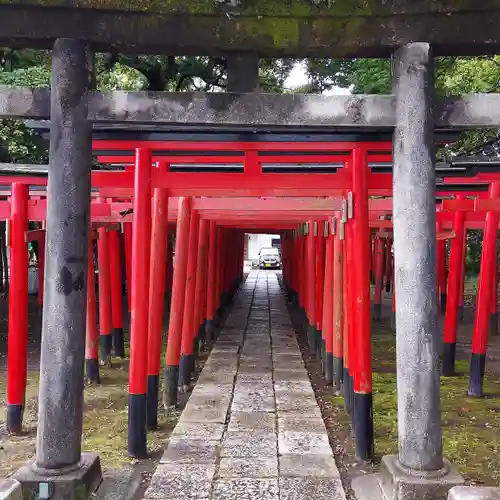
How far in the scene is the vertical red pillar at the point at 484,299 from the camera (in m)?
7.16

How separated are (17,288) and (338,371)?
4216mm

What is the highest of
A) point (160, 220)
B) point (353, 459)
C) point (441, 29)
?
point (441, 29)

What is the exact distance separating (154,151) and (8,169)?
191 centimetres

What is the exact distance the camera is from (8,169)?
20.2 ft

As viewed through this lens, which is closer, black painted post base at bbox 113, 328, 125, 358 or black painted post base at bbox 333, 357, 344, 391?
black painted post base at bbox 333, 357, 344, 391

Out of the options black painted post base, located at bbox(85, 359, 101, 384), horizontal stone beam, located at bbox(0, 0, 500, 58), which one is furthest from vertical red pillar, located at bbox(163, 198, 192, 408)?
horizontal stone beam, located at bbox(0, 0, 500, 58)

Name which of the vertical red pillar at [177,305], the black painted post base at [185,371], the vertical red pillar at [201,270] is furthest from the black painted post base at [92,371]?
the vertical red pillar at [201,270]

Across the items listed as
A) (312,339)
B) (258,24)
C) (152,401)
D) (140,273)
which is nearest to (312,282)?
(312,339)

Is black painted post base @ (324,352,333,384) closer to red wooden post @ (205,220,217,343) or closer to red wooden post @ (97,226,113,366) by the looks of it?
red wooden post @ (97,226,113,366)

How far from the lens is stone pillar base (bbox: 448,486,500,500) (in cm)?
293

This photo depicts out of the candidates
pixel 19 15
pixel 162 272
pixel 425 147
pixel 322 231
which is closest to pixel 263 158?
pixel 162 272

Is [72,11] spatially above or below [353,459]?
above

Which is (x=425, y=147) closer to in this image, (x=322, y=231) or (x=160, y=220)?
(x=160, y=220)

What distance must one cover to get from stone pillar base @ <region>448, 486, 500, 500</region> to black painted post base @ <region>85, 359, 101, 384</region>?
5.85 meters
